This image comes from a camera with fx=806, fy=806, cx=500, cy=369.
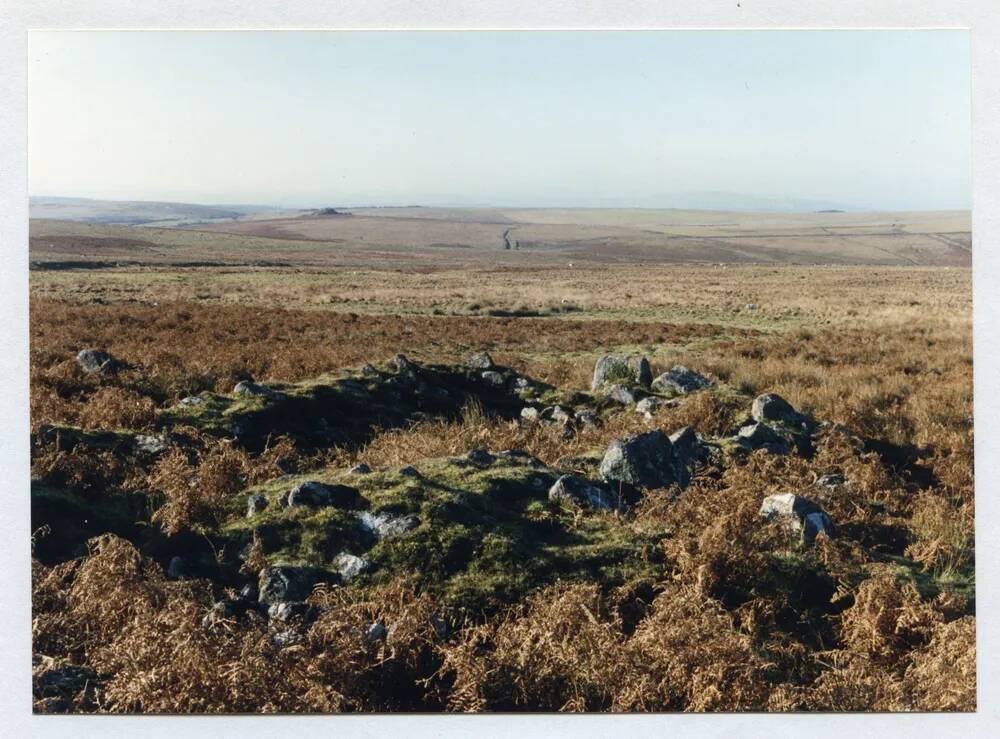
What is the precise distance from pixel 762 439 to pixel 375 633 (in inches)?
218

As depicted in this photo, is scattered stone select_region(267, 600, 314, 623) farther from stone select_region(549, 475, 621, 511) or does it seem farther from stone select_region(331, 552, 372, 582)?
stone select_region(549, 475, 621, 511)

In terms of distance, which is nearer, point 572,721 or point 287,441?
point 572,721

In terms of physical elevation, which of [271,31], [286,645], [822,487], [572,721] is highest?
[271,31]

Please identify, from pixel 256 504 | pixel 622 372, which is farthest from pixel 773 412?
pixel 256 504

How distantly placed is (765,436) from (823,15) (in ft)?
15.5

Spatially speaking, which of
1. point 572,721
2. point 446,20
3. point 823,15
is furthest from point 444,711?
point 823,15

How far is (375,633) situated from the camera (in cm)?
635

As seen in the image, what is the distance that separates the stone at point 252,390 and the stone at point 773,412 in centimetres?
631

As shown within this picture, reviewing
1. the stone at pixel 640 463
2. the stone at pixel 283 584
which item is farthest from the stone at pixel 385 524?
the stone at pixel 640 463

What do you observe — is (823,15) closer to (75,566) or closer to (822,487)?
(822,487)

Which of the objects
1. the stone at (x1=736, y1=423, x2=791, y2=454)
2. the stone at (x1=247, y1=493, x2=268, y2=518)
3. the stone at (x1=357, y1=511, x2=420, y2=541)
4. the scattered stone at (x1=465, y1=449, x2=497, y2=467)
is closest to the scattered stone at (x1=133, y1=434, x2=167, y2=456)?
the stone at (x1=247, y1=493, x2=268, y2=518)

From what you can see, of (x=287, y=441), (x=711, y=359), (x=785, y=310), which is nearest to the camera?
(x=287, y=441)

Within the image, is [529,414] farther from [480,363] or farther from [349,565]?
[349,565]

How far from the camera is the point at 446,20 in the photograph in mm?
7867
